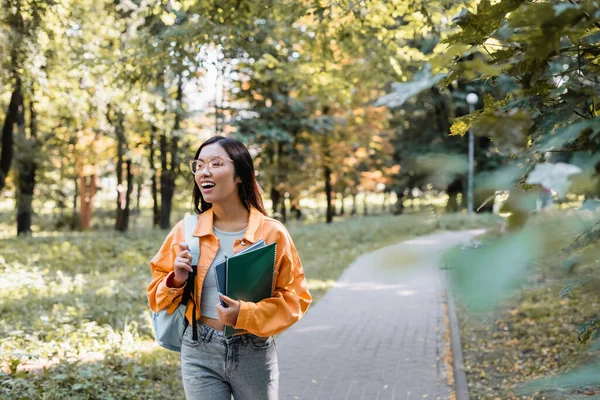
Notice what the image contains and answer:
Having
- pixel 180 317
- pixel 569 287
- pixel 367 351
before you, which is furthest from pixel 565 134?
pixel 367 351

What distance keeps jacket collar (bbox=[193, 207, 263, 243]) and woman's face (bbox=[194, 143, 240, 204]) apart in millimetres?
79

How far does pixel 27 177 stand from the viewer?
2078 cm

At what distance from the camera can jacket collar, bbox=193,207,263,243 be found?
2.92m

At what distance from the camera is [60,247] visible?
16.0 m

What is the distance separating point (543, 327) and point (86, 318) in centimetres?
595

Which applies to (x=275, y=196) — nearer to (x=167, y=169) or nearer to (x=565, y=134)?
Result: (x=167, y=169)

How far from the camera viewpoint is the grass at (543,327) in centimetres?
137

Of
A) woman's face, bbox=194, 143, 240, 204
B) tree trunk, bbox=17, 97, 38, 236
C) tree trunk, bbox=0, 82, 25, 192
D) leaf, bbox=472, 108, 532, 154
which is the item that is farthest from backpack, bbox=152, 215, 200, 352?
tree trunk, bbox=17, 97, 38, 236

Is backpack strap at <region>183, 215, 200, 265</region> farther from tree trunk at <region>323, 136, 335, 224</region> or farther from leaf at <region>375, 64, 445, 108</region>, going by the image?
tree trunk at <region>323, 136, 335, 224</region>

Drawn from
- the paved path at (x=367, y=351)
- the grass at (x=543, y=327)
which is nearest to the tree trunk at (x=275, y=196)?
the paved path at (x=367, y=351)

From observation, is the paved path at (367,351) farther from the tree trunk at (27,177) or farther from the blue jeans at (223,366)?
the tree trunk at (27,177)

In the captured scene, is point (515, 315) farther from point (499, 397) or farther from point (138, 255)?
point (138, 255)

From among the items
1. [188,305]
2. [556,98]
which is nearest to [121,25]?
[188,305]

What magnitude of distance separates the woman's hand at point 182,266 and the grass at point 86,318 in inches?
40.3
